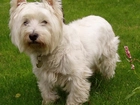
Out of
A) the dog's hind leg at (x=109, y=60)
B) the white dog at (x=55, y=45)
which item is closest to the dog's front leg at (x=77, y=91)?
the white dog at (x=55, y=45)

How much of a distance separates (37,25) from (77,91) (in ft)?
3.82

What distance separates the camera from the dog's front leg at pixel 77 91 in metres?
5.31

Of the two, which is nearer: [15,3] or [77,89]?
[15,3]

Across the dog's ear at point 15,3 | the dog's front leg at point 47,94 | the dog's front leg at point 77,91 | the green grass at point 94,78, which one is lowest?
the green grass at point 94,78

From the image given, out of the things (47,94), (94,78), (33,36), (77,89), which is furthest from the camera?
(94,78)

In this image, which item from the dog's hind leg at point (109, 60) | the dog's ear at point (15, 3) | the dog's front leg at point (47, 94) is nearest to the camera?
the dog's ear at point (15, 3)

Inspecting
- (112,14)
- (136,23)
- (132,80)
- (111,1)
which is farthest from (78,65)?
(111,1)

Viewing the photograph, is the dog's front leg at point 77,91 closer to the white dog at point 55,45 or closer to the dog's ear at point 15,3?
the white dog at point 55,45

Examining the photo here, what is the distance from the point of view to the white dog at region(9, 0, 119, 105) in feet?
16.1

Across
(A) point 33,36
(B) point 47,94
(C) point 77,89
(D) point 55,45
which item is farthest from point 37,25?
(B) point 47,94

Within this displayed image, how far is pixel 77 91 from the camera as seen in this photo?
5.38 metres

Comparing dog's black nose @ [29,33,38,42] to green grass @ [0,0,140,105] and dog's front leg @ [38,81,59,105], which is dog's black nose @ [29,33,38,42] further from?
green grass @ [0,0,140,105]

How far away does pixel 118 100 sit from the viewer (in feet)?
18.6

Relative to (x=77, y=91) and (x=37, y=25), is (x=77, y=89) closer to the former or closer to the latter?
(x=77, y=91)
